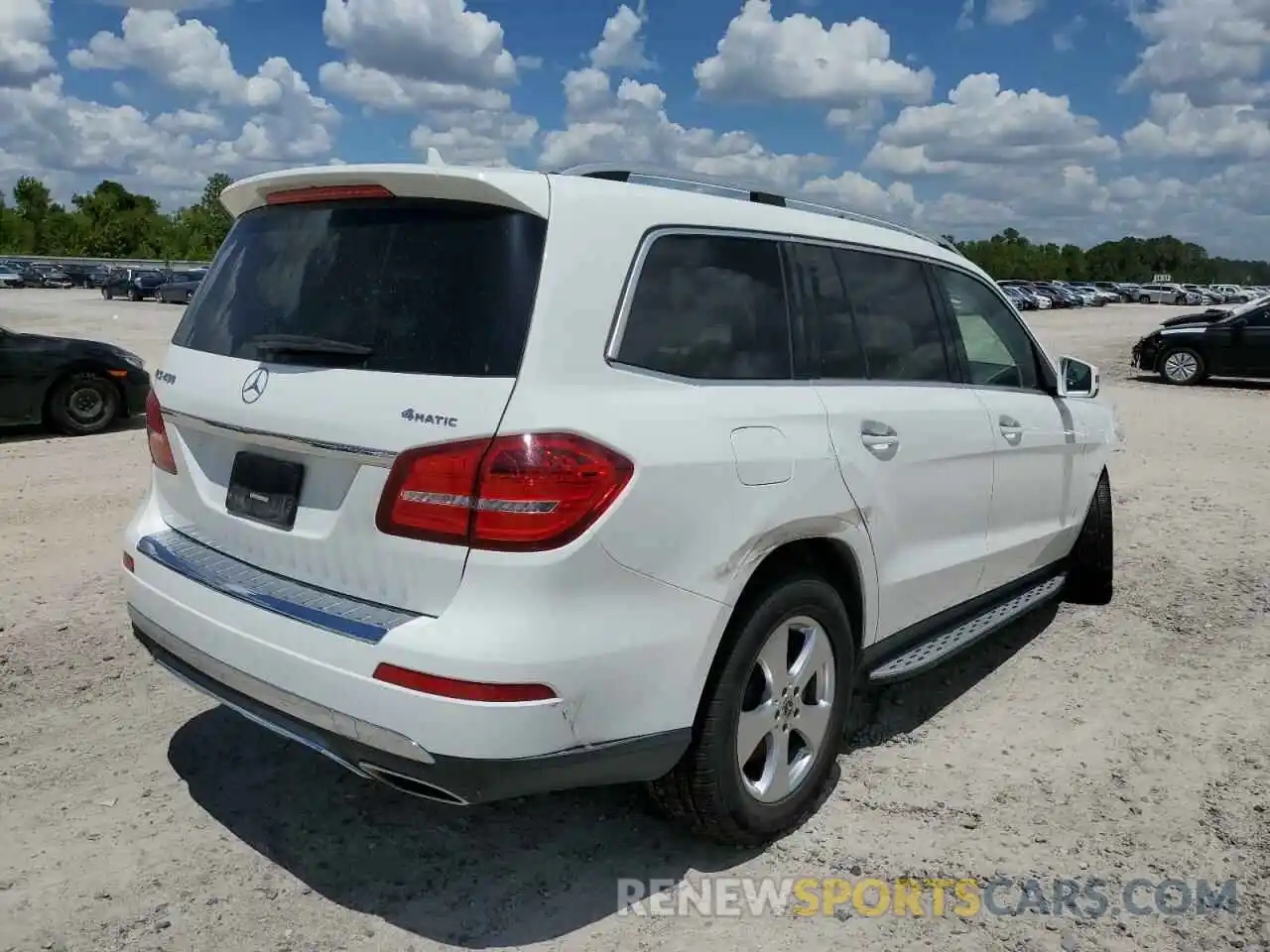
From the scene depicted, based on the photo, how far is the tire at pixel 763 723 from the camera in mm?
2996

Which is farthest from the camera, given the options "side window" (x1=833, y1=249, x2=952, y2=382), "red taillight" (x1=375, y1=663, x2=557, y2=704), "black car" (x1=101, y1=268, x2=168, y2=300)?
"black car" (x1=101, y1=268, x2=168, y2=300)

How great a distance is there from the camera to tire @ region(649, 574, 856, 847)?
2996mm

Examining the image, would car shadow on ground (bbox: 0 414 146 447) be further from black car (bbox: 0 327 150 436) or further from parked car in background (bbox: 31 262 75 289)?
parked car in background (bbox: 31 262 75 289)

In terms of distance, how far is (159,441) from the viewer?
3479mm

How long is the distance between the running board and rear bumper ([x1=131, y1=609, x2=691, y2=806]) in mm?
1243

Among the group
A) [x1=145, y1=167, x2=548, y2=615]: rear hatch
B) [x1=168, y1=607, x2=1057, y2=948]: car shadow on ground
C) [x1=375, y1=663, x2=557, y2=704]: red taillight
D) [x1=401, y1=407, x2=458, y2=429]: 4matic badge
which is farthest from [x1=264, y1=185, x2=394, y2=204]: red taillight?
[x1=168, y1=607, x2=1057, y2=948]: car shadow on ground

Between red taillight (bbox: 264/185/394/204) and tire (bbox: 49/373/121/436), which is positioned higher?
red taillight (bbox: 264/185/394/204)

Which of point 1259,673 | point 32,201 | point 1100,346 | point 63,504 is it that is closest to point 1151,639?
point 1259,673

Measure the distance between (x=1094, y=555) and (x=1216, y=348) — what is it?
51.0 ft

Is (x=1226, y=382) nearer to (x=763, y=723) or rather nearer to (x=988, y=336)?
(x=988, y=336)

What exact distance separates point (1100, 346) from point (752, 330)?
28921 millimetres

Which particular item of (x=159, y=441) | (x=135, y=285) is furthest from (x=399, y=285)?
(x=135, y=285)

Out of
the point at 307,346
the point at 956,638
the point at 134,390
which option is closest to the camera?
the point at 307,346

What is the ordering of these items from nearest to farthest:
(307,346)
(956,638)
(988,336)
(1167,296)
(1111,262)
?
(307,346) < (956,638) < (988,336) < (1167,296) < (1111,262)
